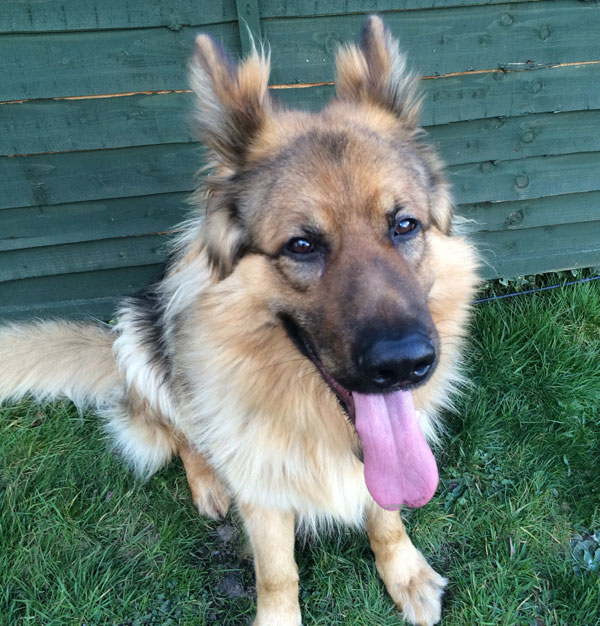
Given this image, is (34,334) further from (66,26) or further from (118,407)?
(66,26)

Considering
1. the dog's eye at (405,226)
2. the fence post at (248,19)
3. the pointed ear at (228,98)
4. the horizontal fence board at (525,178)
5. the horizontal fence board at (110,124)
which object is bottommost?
the horizontal fence board at (525,178)

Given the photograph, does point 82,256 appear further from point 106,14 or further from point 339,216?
point 339,216

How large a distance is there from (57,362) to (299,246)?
1.90m

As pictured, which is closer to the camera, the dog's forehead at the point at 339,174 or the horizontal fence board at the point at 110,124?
the dog's forehead at the point at 339,174

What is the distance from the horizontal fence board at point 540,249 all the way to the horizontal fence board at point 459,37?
1.25 meters

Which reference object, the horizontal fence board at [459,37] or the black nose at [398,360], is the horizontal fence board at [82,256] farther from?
the black nose at [398,360]

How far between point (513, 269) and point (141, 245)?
2855mm

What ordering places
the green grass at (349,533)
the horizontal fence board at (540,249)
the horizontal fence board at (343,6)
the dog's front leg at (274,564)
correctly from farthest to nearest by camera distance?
the horizontal fence board at (540,249)
the horizontal fence board at (343,6)
the green grass at (349,533)
the dog's front leg at (274,564)

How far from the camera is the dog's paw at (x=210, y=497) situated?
8.94 ft

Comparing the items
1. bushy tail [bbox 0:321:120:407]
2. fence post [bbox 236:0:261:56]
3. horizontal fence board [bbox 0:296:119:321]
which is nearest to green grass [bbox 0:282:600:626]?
bushy tail [bbox 0:321:120:407]

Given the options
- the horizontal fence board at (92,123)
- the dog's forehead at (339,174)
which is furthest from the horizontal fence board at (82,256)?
the dog's forehead at (339,174)

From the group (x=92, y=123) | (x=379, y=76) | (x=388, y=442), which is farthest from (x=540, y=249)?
(x=92, y=123)

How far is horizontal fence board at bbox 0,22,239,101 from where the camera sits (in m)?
2.81

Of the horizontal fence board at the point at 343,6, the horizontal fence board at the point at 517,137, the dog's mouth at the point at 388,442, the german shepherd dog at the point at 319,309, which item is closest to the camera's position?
the german shepherd dog at the point at 319,309
